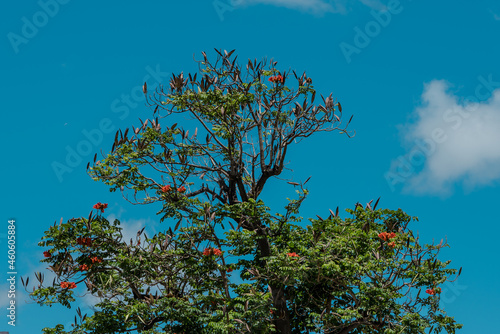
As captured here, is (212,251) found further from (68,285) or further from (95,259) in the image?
(68,285)

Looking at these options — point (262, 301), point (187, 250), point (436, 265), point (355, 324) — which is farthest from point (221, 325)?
point (436, 265)

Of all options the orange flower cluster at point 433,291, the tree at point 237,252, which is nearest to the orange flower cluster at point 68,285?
the tree at point 237,252

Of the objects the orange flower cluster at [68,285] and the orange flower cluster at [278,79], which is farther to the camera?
the orange flower cluster at [278,79]

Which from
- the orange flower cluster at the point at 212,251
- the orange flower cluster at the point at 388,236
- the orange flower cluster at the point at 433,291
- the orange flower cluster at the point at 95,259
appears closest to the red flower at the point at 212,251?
the orange flower cluster at the point at 212,251

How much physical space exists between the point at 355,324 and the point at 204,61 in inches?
221

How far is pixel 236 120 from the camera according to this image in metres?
11.2

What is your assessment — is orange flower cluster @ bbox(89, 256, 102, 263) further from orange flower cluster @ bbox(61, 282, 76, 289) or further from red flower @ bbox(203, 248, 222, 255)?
red flower @ bbox(203, 248, 222, 255)

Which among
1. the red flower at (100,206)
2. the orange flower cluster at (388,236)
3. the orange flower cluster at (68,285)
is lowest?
the orange flower cluster at (68,285)

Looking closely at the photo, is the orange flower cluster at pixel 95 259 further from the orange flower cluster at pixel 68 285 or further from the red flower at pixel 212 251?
the red flower at pixel 212 251

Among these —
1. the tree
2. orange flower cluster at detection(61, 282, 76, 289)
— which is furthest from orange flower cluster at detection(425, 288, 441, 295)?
orange flower cluster at detection(61, 282, 76, 289)

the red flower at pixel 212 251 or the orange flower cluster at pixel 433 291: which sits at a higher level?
the red flower at pixel 212 251

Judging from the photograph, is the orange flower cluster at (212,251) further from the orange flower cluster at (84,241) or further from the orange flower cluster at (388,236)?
the orange flower cluster at (388,236)

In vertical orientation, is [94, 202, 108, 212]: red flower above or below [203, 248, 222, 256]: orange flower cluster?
above

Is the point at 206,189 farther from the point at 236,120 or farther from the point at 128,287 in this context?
the point at 128,287
